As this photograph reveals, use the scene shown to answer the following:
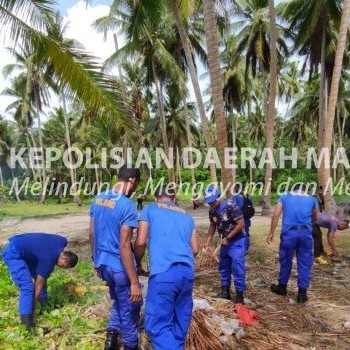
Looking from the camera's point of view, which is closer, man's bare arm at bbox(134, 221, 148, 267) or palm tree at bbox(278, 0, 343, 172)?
man's bare arm at bbox(134, 221, 148, 267)

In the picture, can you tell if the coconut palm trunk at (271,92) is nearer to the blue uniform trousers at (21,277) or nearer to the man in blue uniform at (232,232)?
the man in blue uniform at (232,232)

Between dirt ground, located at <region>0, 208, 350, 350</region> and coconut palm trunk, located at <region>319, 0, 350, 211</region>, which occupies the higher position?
coconut palm trunk, located at <region>319, 0, 350, 211</region>

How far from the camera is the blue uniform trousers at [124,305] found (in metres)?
4.23

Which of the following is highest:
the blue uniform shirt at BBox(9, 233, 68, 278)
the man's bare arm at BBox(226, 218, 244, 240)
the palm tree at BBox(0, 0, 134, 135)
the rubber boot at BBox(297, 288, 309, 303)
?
the palm tree at BBox(0, 0, 134, 135)

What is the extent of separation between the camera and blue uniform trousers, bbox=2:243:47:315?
16.3ft

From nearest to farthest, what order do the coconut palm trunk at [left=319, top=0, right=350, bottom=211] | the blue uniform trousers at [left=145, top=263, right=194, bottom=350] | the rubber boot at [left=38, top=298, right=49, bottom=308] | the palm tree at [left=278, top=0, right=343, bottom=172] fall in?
the blue uniform trousers at [left=145, top=263, right=194, bottom=350] < the rubber boot at [left=38, top=298, right=49, bottom=308] < the coconut palm trunk at [left=319, top=0, right=350, bottom=211] < the palm tree at [left=278, top=0, right=343, bottom=172]

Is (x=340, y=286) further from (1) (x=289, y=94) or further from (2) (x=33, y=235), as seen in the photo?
(1) (x=289, y=94)

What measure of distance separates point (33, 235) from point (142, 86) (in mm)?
24986

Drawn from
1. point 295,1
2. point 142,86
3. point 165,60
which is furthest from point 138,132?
point 142,86

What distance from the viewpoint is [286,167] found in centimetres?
4197

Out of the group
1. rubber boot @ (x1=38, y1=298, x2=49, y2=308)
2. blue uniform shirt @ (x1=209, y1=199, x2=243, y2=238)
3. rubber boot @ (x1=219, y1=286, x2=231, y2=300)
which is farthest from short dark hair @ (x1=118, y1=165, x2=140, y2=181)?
rubber boot @ (x1=219, y1=286, x2=231, y2=300)

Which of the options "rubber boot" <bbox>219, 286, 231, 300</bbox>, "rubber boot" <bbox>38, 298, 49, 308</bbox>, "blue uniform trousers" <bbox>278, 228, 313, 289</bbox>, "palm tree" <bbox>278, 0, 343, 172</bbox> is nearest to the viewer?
"rubber boot" <bbox>38, 298, 49, 308</bbox>

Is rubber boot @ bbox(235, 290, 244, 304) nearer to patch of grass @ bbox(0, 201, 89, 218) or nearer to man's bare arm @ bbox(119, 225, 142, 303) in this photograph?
man's bare arm @ bbox(119, 225, 142, 303)

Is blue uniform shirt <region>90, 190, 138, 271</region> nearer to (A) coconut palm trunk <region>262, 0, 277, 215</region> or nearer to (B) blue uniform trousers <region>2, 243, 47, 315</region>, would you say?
(B) blue uniform trousers <region>2, 243, 47, 315</region>
